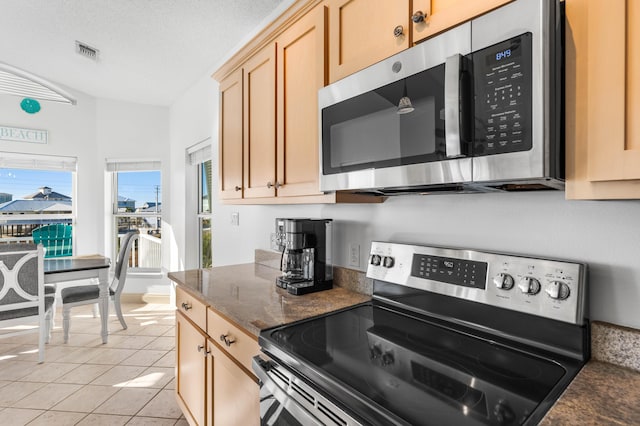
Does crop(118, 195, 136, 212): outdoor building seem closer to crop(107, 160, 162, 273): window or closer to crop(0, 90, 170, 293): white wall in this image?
crop(107, 160, 162, 273): window

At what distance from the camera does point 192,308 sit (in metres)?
1.69

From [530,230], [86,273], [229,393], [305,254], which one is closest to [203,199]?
[86,273]

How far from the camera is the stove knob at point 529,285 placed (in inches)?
36.9

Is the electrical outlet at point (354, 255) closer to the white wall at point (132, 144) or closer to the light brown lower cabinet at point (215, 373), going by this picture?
the light brown lower cabinet at point (215, 373)

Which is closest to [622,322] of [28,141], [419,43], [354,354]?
[354,354]

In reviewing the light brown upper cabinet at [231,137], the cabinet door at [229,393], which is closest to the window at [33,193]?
the light brown upper cabinet at [231,137]

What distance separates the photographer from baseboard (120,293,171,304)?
450 cm

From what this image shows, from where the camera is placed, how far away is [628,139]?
2.13 ft

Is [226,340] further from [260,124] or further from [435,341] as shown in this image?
[260,124]

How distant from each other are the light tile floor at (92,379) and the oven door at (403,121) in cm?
188

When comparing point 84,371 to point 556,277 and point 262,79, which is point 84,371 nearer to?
point 262,79

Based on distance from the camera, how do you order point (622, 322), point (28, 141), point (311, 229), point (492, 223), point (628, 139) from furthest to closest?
point (28, 141) → point (311, 229) → point (492, 223) → point (622, 322) → point (628, 139)

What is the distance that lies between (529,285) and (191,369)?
157 centimetres

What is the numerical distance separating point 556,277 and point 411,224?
56 cm
